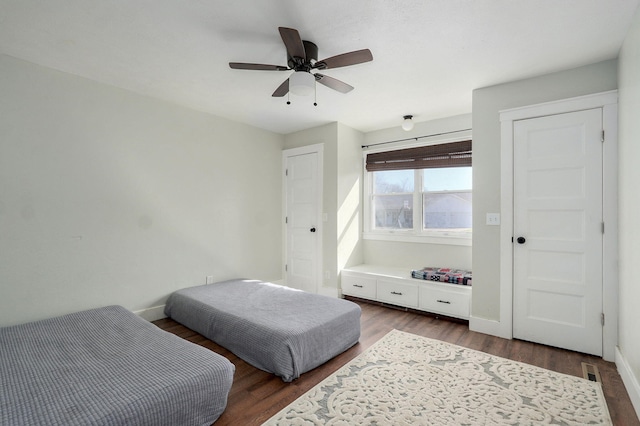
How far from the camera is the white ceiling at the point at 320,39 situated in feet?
6.19

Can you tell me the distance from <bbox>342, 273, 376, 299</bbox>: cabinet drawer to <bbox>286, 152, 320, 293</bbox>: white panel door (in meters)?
0.45

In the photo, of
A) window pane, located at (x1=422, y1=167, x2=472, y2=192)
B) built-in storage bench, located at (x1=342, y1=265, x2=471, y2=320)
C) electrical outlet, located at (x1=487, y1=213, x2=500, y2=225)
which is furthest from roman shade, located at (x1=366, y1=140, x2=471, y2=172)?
built-in storage bench, located at (x1=342, y1=265, x2=471, y2=320)

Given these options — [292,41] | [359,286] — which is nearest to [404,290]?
[359,286]

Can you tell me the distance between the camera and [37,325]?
7.98 ft

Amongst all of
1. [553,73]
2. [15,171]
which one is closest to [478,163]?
[553,73]

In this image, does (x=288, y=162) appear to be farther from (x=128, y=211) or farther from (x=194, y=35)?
(x=194, y=35)

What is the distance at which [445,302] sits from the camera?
346cm

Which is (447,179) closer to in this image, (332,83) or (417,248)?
(417,248)

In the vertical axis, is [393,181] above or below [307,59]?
below

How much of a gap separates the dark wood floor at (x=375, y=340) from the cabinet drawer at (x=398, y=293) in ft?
0.49

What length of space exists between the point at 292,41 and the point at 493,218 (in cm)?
247

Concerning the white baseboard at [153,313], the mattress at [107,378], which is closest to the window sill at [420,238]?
the white baseboard at [153,313]

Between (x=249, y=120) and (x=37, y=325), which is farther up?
(x=249, y=120)

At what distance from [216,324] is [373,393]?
4.84ft
